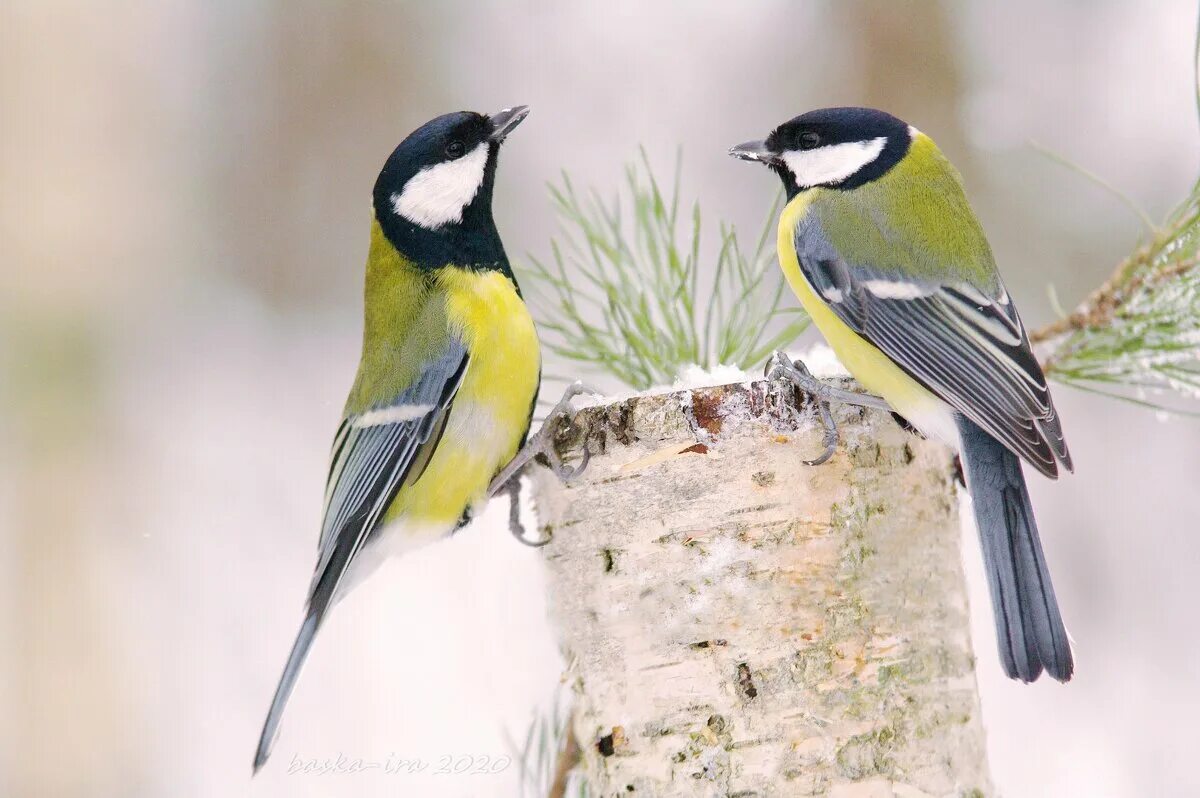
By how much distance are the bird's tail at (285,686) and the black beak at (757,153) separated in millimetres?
763

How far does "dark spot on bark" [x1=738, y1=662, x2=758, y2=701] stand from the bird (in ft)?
0.96

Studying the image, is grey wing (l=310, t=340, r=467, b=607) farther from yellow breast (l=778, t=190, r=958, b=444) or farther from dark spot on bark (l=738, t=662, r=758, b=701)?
dark spot on bark (l=738, t=662, r=758, b=701)

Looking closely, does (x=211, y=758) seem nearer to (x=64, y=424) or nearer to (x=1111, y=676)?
(x=64, y=424)

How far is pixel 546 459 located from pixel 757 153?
0.52 metres

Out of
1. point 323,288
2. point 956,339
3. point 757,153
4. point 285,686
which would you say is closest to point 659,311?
point 757,153

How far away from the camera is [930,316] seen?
1266mm

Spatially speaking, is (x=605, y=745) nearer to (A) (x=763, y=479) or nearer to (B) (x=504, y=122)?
(A) (x=763, y=479)

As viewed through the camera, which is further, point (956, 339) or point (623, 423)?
point (956, 339)

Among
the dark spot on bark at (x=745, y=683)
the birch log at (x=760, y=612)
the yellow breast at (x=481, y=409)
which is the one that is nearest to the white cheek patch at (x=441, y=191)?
the yellow breast at (x=481, y=409)

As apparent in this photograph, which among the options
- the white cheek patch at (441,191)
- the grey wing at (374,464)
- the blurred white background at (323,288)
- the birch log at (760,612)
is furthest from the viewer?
the blurred white background at (323,288)

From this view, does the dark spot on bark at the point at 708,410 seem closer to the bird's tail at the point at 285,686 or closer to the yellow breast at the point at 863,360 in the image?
the yellow breast at the point at 863,360

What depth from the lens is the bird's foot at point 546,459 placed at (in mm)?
1084

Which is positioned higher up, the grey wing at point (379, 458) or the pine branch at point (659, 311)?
the pine branch at point (659, 311)

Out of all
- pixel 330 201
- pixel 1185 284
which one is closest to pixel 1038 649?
pixel 1185 284
